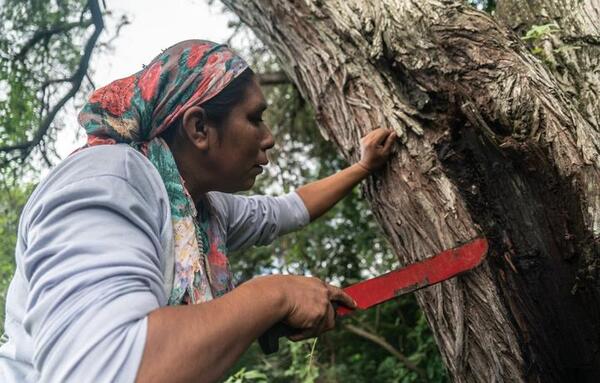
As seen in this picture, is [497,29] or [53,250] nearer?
[53,250]

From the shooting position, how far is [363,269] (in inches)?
229

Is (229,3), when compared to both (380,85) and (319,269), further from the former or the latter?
(319,269)

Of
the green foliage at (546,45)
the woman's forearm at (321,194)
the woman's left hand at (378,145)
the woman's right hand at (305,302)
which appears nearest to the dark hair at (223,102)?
the woman's left hand at (378,145)

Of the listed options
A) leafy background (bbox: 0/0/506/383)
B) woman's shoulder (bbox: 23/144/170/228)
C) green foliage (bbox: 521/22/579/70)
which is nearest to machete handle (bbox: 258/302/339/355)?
woman's shoulder (bbox: 23/144/170/228)

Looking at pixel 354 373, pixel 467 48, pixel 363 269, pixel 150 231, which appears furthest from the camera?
pixel 363 269

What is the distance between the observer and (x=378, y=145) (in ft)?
7.20

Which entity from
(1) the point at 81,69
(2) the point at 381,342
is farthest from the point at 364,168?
(2) the point at 381,342

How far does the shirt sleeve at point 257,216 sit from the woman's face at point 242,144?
1.15 ft

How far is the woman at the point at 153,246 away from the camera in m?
1.25

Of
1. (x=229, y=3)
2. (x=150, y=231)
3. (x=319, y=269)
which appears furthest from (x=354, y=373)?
(x=150, y=231)

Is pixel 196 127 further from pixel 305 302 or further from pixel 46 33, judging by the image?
pixel 46 33

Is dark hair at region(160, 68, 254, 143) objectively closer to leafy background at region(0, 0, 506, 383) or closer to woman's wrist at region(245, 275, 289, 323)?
woman's wrist at region(245, 275, 289, 323)

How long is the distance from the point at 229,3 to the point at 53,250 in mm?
2325

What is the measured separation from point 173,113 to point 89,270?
666 millimetres
